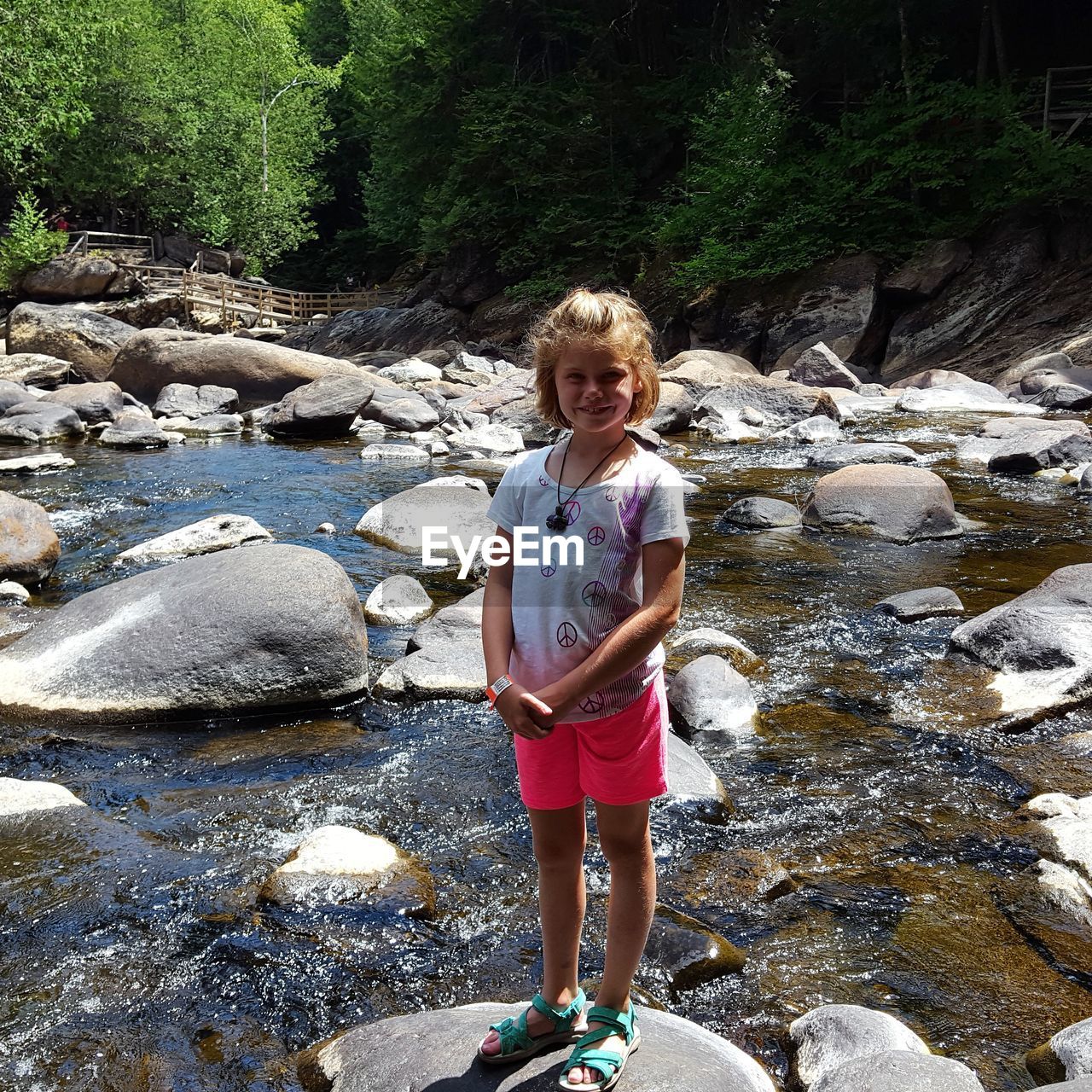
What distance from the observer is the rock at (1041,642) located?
4699 millimetres

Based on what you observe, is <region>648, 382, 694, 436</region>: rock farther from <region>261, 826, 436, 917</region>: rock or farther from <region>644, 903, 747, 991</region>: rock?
<region>644, 903, 747, 991</region>: rock

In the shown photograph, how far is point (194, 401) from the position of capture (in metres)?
17.7

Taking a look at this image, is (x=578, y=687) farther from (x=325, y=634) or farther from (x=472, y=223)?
(x=472, y=223)

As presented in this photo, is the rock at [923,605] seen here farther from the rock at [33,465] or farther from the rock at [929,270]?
the rock at [929,270]

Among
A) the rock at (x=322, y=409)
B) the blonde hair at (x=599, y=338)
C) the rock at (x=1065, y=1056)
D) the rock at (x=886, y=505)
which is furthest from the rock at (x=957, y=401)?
the blonde hair at (x=599, y=338)

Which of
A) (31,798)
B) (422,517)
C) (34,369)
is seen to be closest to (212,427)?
(34,369)

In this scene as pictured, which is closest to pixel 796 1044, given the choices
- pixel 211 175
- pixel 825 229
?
pixel 825 229

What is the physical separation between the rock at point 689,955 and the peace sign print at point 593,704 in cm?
122

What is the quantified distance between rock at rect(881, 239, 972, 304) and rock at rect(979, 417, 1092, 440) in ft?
23.5

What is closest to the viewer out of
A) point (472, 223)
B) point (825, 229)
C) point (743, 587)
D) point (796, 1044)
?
point (796, 1044)

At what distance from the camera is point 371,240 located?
134ft

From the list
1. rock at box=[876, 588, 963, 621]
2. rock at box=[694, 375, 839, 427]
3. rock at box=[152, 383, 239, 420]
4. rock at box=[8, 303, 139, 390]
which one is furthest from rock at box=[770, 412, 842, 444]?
rock at box=[8, 303, 139, 390]

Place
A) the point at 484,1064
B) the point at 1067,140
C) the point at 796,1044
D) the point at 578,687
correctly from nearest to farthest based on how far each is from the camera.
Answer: the point at 578,687
the point at 484,1064
the point at 796,1044
the point at 1067,140

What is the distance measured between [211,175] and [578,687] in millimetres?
38986
